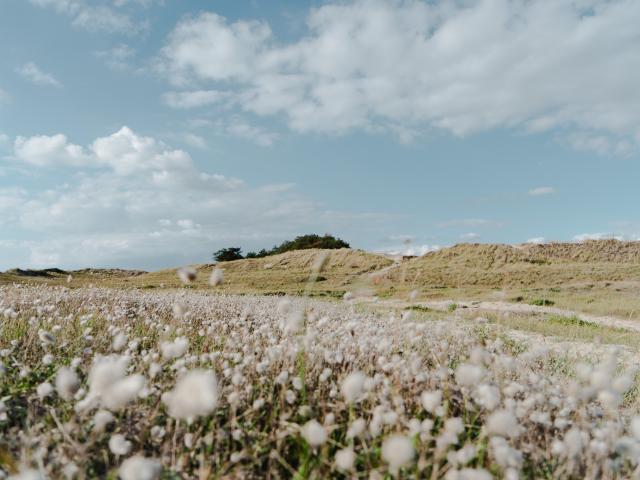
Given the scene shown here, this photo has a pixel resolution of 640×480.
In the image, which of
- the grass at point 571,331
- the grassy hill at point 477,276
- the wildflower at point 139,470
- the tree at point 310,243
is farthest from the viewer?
the tree at point 310,243

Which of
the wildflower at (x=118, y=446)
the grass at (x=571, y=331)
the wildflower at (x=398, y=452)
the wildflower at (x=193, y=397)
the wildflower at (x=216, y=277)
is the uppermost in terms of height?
the wildflower at (x=216, y=277)

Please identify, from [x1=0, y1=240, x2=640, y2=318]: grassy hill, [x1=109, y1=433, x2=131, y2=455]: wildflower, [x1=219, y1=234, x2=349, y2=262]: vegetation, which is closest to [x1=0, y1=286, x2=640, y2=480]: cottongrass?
[x1=109, y1=433, x2=131, y2=455]: wildflower

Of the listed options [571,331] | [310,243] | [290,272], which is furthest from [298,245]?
[571,331]

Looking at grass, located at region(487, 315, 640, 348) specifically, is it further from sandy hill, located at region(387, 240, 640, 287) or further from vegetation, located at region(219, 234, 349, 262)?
vegetation, located at region(219, 234, 349, 262)

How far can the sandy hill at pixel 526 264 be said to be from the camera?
103ft

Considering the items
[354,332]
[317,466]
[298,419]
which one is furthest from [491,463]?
[354,332]

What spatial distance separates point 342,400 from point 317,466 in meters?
0.89

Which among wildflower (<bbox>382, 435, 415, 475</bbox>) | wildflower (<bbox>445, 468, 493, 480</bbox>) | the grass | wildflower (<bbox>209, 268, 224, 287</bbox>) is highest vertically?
wildflower (<bbox>209, 268, 224, 287</bbox>)

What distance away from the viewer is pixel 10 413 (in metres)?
3.64

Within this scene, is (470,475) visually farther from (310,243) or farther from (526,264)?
(310,243)

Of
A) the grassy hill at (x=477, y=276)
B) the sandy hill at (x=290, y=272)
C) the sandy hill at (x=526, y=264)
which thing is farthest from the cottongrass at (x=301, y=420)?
the sandy hill at (x=290, y=272)

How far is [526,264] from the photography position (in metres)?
35.6

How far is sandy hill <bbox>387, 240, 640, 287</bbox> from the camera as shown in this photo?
31281 mm

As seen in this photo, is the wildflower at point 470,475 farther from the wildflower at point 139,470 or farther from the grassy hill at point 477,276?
the grassy hill at point 477,276
